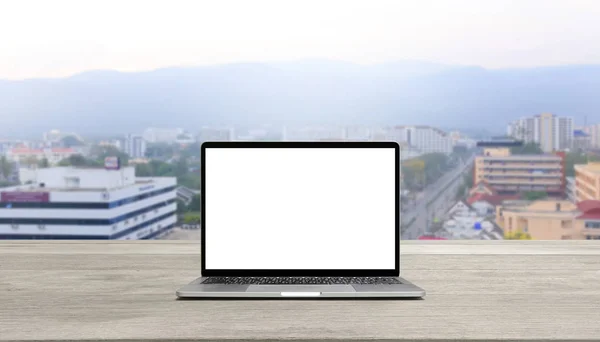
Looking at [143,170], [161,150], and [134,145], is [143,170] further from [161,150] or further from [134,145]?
[161,150]

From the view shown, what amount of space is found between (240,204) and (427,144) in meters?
6.52

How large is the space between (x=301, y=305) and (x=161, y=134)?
6826 millimetres

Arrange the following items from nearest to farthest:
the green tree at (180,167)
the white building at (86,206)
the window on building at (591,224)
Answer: the green tree at (180,167) → the window on building at (591,224) → the white building at (86,206)

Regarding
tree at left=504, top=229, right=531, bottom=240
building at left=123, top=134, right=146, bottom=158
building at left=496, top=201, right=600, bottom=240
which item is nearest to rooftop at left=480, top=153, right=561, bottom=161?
building at left=496, top=201, right=600, bottom=240

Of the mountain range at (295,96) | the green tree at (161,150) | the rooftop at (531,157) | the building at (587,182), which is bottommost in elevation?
the building at (587,182)

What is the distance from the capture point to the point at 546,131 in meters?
7.89

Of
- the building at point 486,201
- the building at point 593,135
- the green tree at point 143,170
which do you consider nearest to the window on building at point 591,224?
the building at point 486,201

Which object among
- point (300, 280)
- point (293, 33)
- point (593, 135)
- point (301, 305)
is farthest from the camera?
point (593, 135)

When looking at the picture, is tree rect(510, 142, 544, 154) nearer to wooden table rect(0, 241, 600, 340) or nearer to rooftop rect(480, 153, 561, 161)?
rooftop rect(480, 153, 561, 161)

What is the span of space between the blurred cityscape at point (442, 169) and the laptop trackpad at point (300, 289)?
6105mm

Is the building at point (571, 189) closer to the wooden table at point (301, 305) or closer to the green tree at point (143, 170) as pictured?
the green tree at point (143, 170)

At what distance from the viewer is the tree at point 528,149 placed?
7707mm

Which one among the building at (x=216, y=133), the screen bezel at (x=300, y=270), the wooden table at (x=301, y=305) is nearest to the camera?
the wooden table at (x=301, y=305)

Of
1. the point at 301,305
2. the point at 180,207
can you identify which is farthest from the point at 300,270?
the point at 180,207
